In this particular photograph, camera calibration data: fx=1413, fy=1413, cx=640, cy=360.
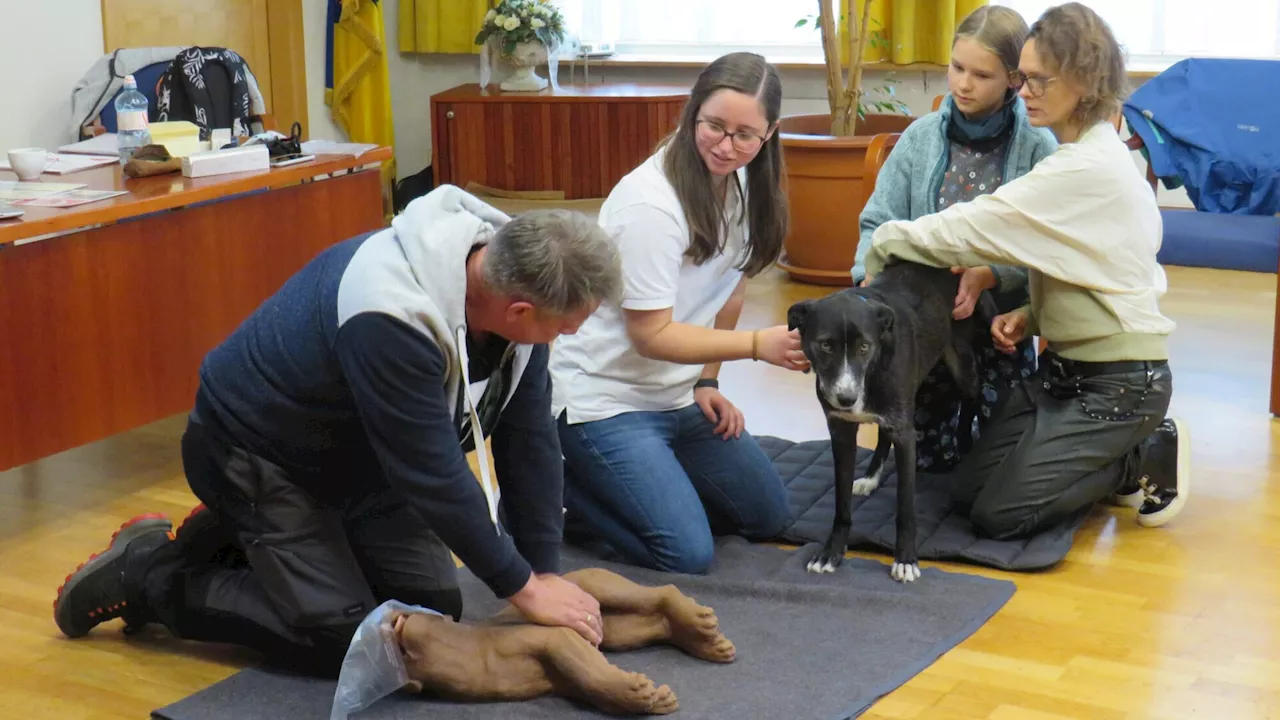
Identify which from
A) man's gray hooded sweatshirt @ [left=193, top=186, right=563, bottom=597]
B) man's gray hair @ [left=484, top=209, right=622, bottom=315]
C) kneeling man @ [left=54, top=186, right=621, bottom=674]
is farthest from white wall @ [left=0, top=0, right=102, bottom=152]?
man's gray hair @ [left=484, top=209, right=622, bottom=315]

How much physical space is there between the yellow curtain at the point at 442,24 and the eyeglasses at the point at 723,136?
4.09 meters

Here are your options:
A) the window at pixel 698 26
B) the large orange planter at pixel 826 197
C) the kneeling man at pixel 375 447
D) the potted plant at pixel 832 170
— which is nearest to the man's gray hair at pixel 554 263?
the kneeling man at pixel 375 447

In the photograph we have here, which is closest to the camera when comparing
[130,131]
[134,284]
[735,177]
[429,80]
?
[735,177]

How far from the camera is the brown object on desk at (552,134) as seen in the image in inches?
226

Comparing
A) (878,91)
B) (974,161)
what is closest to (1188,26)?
(878,91)

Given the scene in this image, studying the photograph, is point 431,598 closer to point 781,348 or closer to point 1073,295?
point 781,348

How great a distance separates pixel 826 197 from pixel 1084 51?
7.80ft

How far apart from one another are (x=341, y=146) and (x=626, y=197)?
1332 mm

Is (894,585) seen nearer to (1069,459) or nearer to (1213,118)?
(1069,459)

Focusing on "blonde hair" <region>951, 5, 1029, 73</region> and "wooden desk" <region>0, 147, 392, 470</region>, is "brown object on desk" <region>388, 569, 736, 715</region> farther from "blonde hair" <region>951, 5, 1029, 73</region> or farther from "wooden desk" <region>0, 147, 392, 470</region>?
"blonde hair" <region>951, 5, 1029, 73</region>

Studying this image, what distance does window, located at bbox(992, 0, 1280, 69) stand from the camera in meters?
5.43

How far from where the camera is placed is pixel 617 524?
8.84ft

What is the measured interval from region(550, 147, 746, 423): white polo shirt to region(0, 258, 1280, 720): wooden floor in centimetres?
68

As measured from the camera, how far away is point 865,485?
9.92ft
